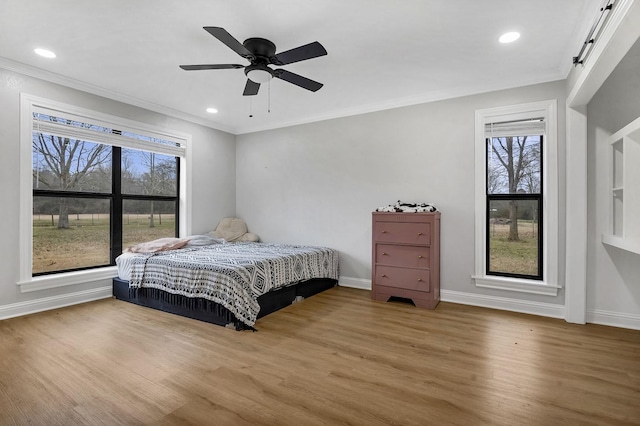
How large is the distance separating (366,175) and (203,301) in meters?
2.61

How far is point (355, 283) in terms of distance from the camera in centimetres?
452

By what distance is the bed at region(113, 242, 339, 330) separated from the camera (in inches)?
118

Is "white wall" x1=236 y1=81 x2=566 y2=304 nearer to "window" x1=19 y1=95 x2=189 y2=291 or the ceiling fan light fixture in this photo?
"window" x1=19 y1=95 x2=189 y2=291

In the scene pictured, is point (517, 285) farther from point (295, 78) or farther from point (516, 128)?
point (295, 78)

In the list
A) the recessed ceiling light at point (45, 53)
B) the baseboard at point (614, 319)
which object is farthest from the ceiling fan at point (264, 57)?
the baseboard at point (614, 319)

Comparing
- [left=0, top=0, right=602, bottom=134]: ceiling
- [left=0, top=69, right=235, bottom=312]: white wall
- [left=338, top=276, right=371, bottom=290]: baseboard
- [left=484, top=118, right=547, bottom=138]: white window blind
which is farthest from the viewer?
[left=338, top=276, right=371, bottom=290]: baseboard

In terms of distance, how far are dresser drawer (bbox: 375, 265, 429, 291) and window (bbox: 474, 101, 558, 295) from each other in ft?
2.11

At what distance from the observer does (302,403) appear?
183 cm

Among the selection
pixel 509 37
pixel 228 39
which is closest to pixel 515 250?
pixel 509 37

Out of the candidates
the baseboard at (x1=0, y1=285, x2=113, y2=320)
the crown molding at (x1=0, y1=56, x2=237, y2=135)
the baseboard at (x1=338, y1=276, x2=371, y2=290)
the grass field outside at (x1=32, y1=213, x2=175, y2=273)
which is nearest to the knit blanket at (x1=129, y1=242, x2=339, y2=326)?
the baseboard at (x1=338, y1=276, x2=371, y2=290)

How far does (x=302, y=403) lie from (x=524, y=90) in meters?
3.75

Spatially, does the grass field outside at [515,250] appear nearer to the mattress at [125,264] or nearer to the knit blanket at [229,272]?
the knit blanket at [229,272]

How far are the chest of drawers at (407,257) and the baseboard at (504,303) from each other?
0.19 metres

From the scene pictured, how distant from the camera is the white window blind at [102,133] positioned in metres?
3.43
